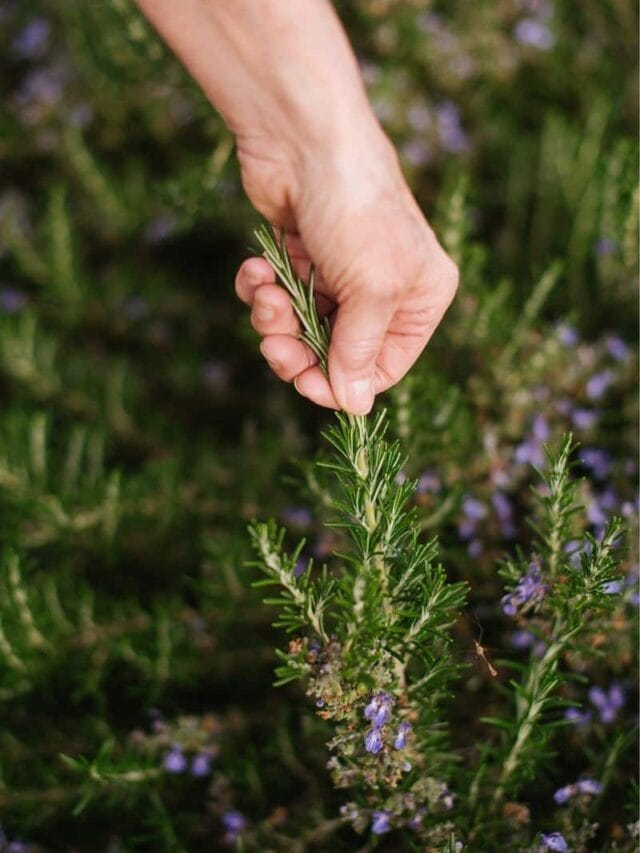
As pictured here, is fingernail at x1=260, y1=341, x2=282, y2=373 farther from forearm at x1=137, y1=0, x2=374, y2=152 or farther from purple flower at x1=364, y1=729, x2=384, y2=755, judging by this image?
purple flower at x1=364, y1=729, x2=384, y2=755

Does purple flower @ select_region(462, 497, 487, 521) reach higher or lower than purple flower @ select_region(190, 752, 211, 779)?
lower

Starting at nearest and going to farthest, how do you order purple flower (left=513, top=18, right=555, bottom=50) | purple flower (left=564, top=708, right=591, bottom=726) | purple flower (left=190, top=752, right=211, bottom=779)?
purple flower (left=564, top=708, right=591, bottom=726), purple flower (left=190, top=752, right=211, bottom=779), purple flower (left=513, top=18, right=555, bottom=50)

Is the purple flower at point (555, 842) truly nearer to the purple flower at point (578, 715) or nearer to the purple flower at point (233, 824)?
the purple flower at point (578, 715)

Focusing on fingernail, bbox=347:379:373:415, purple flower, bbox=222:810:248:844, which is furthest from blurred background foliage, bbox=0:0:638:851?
fingernail, bbox=347:379:373:415

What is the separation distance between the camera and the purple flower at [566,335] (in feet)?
6.12

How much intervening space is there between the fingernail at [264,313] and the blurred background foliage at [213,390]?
1.27 ft

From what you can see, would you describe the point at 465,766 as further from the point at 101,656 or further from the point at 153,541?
the point at 153,541

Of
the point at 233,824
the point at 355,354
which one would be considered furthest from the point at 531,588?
the point at 233,824

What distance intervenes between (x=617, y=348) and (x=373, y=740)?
127 centimetres

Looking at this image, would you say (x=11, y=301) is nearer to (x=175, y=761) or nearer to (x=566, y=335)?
(x=175, y=761)

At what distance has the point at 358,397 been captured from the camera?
1.19 metres

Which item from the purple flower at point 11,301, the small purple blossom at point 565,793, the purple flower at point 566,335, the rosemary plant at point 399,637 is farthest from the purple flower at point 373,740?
the purple flower at point 11,301

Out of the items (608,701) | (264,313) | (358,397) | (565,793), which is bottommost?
(608,701)

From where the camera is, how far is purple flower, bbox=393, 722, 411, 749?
1183 millimetres
